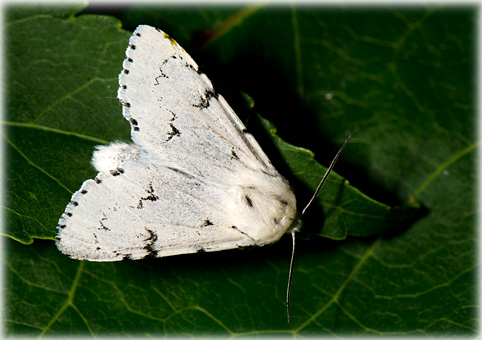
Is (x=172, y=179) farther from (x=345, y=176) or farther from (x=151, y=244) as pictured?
(x=345, y=176)

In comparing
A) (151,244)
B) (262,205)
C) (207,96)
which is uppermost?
(207,96)

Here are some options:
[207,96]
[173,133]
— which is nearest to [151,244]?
[173,133]

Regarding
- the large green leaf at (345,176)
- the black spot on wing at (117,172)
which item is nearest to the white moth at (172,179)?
the black spot on wing at (117,172)

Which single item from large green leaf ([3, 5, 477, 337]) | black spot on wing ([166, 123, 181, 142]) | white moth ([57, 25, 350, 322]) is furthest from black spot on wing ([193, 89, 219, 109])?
large green leaf ([3, 5, 477, 337])

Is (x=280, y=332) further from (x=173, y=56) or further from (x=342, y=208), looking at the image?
(x=173, y=56)

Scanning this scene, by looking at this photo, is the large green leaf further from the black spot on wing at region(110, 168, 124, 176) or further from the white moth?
the black spot on wing at region(110, 168, 124, 176)
